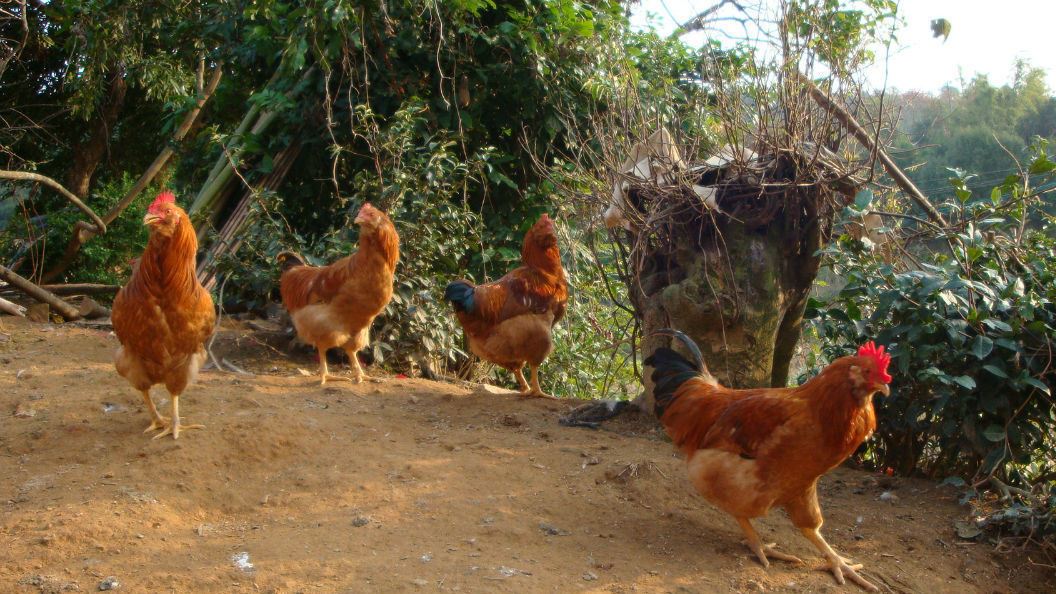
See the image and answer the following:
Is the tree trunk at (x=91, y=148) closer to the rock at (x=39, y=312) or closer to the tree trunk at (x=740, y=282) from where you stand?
the rock at (x=39, y=312)

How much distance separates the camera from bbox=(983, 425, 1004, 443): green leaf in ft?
14.9

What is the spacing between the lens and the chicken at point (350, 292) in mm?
6621

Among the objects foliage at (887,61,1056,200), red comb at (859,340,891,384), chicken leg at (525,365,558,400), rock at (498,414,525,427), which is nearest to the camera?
red comb at (859,340,891,384)

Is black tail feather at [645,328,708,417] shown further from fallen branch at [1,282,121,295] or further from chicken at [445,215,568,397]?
fallen branch at [1,282,121,295]

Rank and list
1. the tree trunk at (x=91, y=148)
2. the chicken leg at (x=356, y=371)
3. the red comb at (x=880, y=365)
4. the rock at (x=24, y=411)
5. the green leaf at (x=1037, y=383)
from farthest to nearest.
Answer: the tree trunk at (x=91, y=148) < the chicken leg at (x=356, y=371) < the rock at (x=24, y=411) < the green leaf at (x=1037, y=383) < the red comb at (x=880, y=365)

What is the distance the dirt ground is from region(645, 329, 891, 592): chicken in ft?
0.91

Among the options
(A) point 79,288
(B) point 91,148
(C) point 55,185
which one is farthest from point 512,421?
(B) point 91,148

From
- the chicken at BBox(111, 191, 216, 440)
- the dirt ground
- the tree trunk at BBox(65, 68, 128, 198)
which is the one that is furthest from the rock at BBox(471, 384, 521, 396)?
the tree trunk at BBox(65, 68, 128, 198)

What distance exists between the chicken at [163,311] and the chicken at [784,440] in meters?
3.01

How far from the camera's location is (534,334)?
6.74m

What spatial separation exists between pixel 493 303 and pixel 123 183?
7911mm

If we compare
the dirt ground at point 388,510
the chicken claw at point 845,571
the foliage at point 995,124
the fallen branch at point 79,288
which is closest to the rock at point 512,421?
the dirt ground at point 388,510

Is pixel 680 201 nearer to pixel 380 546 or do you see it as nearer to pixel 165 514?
pixel 380 546

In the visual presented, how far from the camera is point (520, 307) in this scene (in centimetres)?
679
